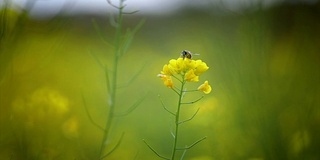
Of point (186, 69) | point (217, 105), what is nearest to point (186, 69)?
point (186, 69)

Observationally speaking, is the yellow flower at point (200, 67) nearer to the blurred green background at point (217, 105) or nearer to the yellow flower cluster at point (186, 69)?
the yellow flower cluster at point (186, 69)

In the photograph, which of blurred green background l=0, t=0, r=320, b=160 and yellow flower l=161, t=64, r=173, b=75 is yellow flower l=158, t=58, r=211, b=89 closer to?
yellow flower l=161, t=64, r=173, b=75

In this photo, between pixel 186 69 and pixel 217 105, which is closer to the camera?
pixel 186 69

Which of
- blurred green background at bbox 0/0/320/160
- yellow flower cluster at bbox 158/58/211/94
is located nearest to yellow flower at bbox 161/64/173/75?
yellow flower cluster at bbox 158/58/211/94

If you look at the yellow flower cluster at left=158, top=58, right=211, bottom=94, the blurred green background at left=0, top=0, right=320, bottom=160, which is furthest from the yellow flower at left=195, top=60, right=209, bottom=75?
the blurred green background at left=0, top=0, right=320, bottom=160

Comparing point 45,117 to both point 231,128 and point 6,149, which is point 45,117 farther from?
point 231,128

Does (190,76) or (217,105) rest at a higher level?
(190,76)

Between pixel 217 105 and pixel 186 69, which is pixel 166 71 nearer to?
pixel 186 69

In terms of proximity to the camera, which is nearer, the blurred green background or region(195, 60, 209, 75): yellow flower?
region(195, 60, 209, 75): yellow flower

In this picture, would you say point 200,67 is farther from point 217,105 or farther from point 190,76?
point 217,105

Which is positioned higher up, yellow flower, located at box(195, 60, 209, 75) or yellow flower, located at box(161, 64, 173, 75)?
yellow flower, located at box(195, 60, 209, 75)

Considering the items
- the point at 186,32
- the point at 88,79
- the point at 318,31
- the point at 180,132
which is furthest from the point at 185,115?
the point at 186,32
